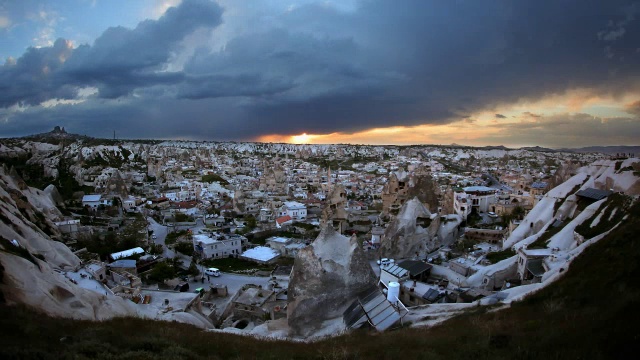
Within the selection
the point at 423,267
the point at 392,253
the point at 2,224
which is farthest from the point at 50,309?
the point at 392,253

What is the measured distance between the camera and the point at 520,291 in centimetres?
1265

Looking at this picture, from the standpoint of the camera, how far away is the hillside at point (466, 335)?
20.5 ft

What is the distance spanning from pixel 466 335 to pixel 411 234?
75.8ft

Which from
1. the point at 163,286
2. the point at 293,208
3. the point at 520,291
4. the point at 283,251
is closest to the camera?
the point at 520,291

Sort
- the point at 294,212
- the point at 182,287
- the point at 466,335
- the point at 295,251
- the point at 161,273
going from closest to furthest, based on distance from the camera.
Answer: the point at 466,335
the point at 182,287
the point at 161,273
the point at 295,251
the point at 294,212

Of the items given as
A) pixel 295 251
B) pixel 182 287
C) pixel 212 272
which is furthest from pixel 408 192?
pixel 182 287

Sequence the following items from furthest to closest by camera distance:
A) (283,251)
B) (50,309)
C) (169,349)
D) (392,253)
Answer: (283,251), (392,253), (50,309), (169,349)

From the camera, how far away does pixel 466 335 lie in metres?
8.09

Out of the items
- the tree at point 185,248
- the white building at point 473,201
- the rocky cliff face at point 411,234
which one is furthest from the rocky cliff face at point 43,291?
the white building at point 473,201

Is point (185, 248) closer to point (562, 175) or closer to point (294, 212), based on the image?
point (294, 212)

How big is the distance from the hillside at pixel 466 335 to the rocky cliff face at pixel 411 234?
788 inches

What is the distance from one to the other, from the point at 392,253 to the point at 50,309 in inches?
969

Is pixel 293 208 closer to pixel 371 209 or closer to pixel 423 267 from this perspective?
pixel 371 209

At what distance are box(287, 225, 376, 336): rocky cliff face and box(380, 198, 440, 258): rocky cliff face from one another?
681 inches
